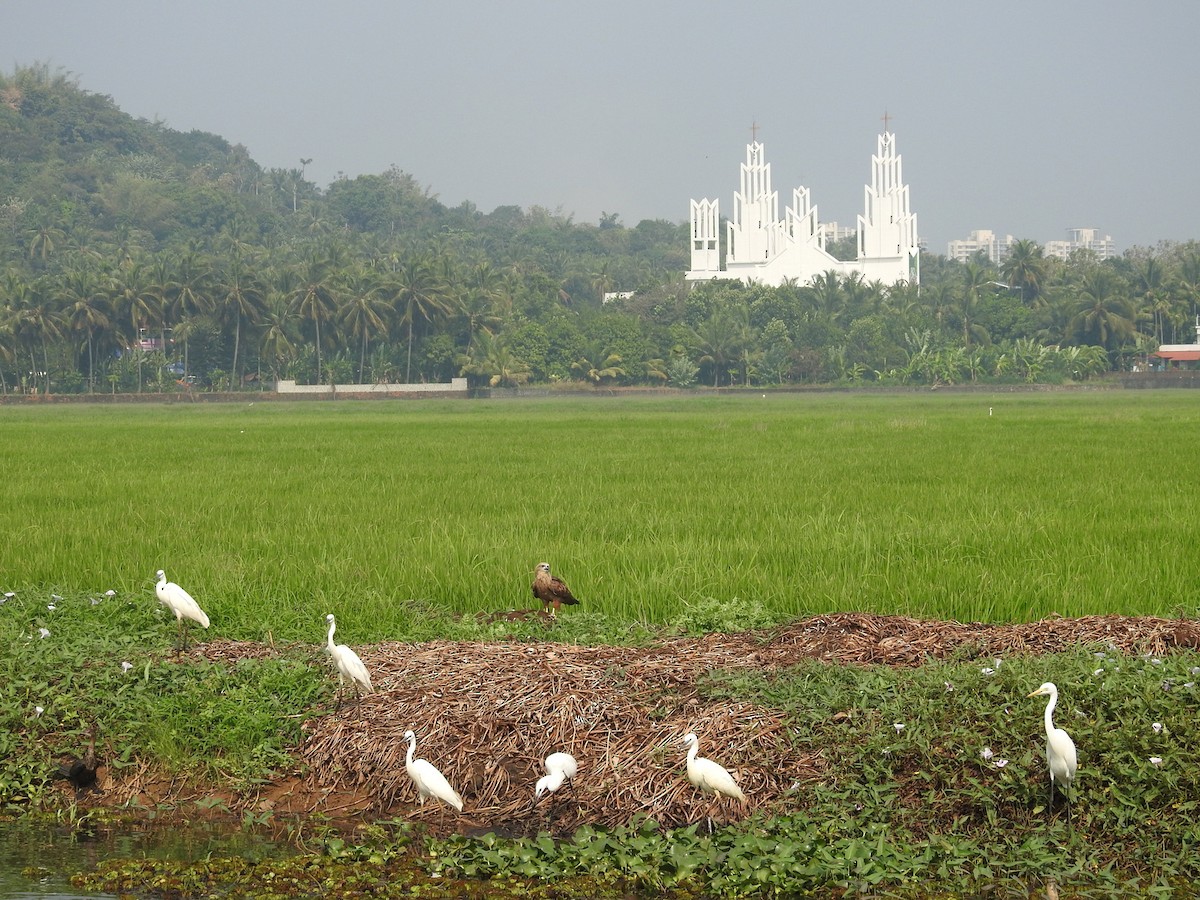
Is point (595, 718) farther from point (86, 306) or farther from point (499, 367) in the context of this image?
point (86, 306)

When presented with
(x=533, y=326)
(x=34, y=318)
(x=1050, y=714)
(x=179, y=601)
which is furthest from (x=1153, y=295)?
(x=1050, y=714)

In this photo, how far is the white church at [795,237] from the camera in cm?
13650

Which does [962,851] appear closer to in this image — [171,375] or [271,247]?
[171,375]

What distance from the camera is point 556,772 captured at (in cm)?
641

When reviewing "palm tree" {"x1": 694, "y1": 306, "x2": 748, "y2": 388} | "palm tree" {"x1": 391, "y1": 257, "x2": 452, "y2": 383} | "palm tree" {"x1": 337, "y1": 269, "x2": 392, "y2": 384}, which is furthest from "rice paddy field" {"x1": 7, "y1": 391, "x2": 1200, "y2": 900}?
"palm tree" {"x1": 694, "y1": 306, "x2": 748, "y2": 388}

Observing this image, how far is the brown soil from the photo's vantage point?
22.2 feet

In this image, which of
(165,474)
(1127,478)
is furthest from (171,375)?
(1127,478)

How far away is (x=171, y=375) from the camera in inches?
3693

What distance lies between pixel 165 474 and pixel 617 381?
73.7 metres

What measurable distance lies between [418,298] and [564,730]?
86270mm

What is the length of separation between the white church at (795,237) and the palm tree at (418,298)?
158 ft

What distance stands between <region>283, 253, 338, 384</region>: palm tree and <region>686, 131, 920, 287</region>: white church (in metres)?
53.4

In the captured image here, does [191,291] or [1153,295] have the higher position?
[191,291]

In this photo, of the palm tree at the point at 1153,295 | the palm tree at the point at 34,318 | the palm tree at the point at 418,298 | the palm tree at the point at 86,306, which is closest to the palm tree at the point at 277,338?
the palm tree at the point at 418,298
